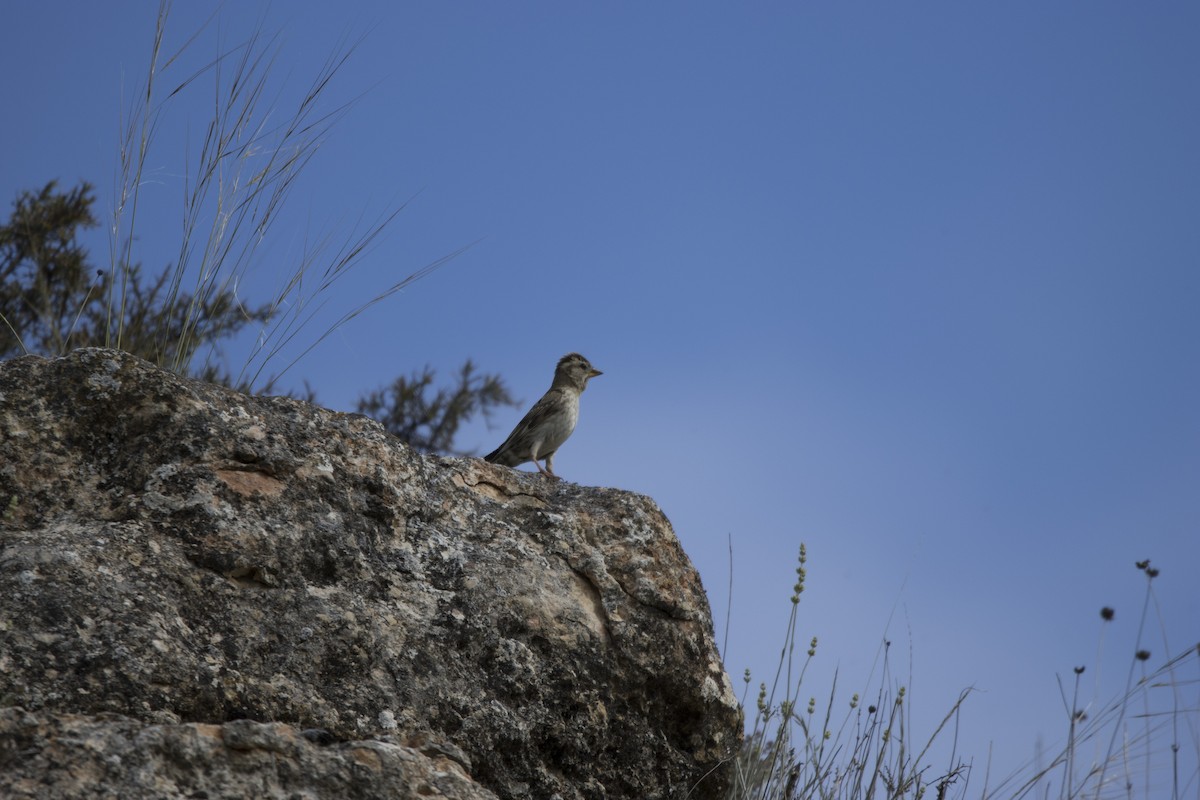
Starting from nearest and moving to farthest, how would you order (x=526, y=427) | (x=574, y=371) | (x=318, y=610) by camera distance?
(x=318, y=610), (x=526, y=427), (x=574, y=371)

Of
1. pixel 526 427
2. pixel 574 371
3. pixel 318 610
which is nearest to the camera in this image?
pixel 318 610

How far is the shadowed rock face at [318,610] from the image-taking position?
278 centimetres

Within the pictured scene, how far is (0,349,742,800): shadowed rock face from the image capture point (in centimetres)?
278

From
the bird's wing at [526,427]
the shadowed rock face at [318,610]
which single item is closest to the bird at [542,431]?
the bird's wing at [526,427]

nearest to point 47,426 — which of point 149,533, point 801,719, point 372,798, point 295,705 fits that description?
point 149,533

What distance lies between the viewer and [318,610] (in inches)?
127

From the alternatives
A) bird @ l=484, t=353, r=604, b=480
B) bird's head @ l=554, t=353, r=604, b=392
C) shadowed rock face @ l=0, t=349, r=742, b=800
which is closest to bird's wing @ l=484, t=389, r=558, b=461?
bird @ l=484, t=353, r=604, b=480

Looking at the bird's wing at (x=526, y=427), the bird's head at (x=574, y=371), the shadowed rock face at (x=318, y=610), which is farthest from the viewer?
the bird's head at (x=574, y=371)

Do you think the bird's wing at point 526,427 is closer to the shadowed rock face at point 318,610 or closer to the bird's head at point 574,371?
the bird's head at point 574,371

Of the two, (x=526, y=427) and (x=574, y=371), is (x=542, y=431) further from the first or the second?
(x=574, y=371)

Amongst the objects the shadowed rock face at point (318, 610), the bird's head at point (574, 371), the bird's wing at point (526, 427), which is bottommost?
the shadowed rock face at point (318, 610)

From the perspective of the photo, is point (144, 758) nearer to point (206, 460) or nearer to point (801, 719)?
point (206, 460)

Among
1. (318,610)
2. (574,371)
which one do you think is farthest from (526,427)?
(318,610)

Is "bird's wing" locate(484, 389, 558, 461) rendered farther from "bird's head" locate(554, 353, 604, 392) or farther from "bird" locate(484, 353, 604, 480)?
"bird's head" locate(554, 353, 604, 392)
